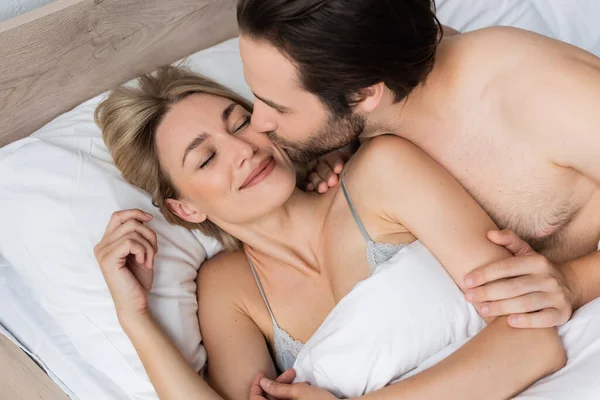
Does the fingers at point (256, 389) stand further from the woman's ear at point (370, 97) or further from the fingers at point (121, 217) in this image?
the woman's ear at point (370, 97)

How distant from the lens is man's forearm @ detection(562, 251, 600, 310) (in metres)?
1.29

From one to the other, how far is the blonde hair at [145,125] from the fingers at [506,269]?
725 millimetres

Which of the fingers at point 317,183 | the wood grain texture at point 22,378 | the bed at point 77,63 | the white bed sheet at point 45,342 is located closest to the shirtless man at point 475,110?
the fingers at point 317,183

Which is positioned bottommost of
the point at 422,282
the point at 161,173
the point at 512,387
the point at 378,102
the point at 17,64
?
the point at 512,387

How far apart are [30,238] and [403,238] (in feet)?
2.81

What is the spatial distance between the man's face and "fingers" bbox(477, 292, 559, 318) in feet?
1.68

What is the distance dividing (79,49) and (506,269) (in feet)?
3.87

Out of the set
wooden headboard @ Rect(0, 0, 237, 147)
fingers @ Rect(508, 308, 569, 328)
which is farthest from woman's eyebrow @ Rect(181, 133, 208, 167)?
fingers @ Rect(508, 308, 569, 328)

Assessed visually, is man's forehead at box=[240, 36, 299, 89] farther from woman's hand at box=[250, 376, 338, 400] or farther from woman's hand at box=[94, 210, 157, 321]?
woman's hand at box=[250, 376, 338, 400]

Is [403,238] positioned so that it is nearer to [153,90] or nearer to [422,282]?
[422,282]

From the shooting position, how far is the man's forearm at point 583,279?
1.29 metres

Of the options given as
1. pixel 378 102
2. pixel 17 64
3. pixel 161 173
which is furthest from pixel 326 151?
pixel 17 64

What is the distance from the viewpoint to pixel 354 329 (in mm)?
1261

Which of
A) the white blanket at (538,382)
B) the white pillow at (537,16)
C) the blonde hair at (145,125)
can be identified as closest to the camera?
the white blanket at (538,382)
